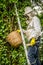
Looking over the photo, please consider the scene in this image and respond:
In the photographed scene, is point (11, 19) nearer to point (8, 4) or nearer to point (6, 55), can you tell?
point (8, 4)

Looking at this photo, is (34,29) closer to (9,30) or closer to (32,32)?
(32,32)

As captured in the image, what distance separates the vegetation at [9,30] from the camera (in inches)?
302

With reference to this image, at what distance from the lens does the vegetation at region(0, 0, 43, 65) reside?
302 inches

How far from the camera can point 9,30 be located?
798 centimetres

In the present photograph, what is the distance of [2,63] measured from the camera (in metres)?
7.58

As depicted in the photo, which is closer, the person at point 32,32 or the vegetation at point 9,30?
the person at point 32,32

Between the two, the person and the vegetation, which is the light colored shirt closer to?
the person

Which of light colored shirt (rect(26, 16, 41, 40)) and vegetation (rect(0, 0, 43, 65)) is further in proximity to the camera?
vegetation (rect(0, 0, 43, 65))

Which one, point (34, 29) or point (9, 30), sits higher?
point (34, 29)

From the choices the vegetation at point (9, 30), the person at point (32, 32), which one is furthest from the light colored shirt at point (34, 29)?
the vegetation at point (9, 30)

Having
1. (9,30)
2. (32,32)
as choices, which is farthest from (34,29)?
(9,30)

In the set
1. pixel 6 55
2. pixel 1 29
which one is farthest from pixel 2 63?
pixel 1 29

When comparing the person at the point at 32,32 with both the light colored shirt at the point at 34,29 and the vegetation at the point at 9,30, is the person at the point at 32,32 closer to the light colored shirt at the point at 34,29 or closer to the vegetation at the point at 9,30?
the light colored shirt at the point at 34,29

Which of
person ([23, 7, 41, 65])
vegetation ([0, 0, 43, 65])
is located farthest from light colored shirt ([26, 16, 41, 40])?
vegetation ([0, 0, 43, 65])
